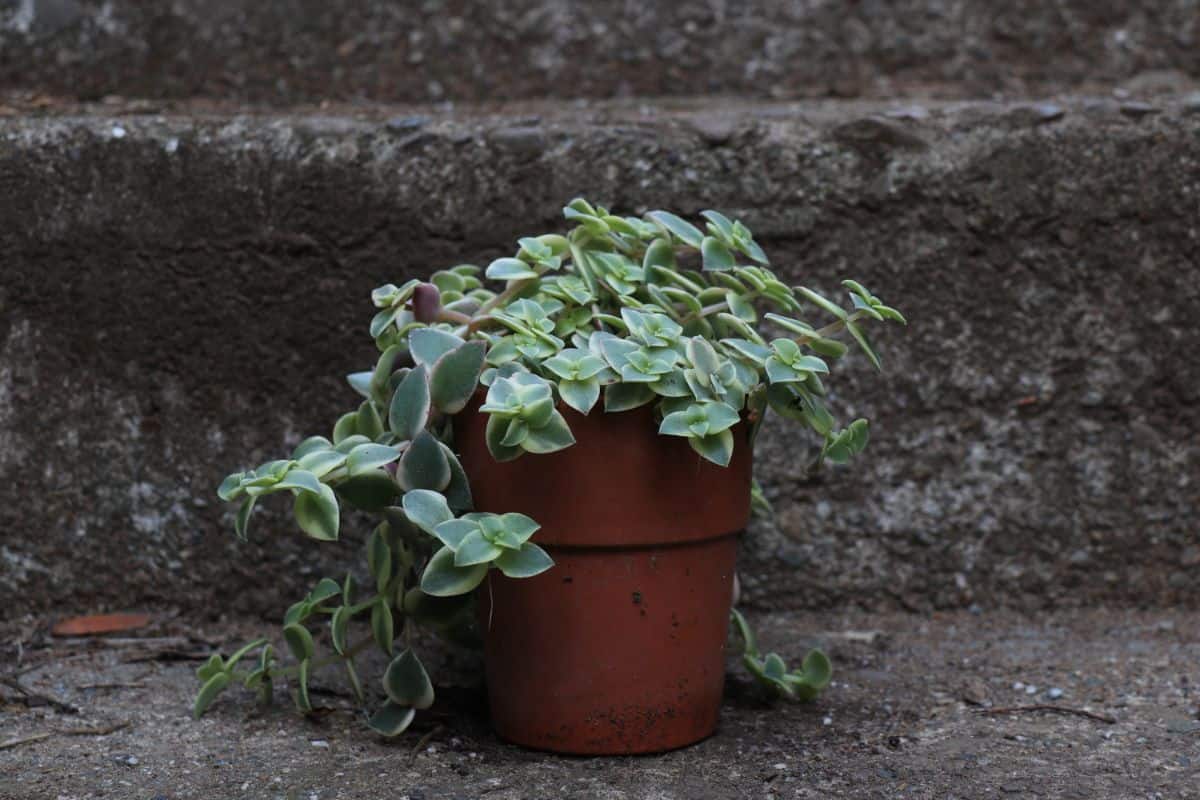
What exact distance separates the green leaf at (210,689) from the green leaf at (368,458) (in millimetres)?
340

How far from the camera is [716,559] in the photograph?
1275 mm

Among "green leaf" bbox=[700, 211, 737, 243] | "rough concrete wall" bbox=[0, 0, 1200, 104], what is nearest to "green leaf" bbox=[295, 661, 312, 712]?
"green leaf" bbox=[700, 211, 737, 243]

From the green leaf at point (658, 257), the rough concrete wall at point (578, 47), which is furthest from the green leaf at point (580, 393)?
the rough concrete wall at point (578, 47)

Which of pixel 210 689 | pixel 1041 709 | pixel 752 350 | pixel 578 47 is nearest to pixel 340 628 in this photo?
pixel 210 689

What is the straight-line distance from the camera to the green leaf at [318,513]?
1123mm

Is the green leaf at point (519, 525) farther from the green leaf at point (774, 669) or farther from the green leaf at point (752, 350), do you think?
the green leaf at point (774, 669)

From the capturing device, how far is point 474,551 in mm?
1102

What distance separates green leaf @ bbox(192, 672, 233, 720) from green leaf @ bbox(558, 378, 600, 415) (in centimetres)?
52

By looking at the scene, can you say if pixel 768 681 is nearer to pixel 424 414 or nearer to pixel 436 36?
pixel 424 414

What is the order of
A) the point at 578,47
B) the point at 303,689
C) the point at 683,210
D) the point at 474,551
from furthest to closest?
the point at 578,47 < the point at 683,210 < the point at 303,689 < the point at 474,551

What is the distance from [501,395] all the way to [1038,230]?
2.90 ft

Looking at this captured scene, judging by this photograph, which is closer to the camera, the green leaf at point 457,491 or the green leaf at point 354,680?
the green leaf at point 457,491

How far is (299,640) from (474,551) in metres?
0.33

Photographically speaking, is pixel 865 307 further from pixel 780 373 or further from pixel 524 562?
pixel 524 562
